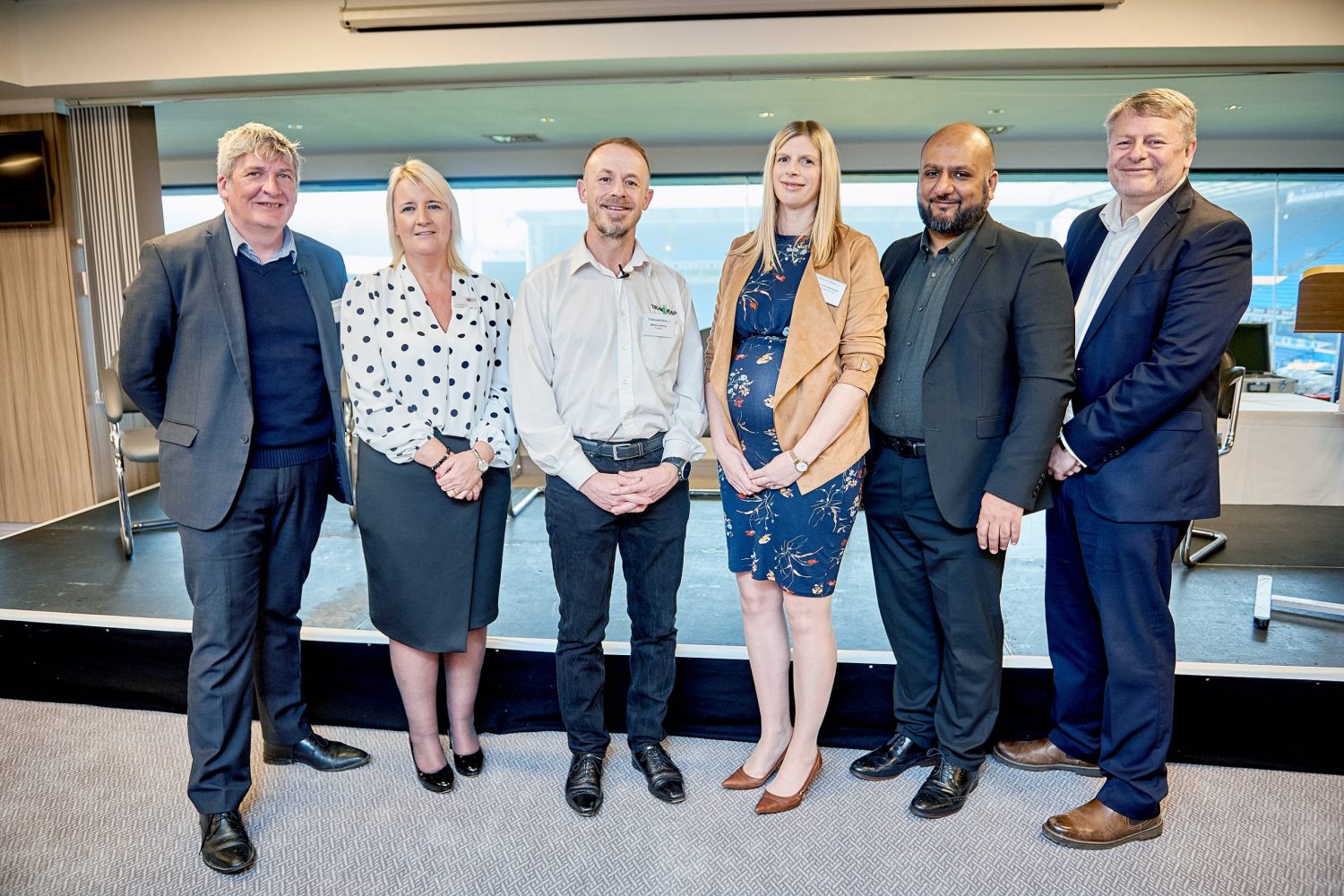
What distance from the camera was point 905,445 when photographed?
7.43 feet

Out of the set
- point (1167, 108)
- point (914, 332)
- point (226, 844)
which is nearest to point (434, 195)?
point (914, 332)

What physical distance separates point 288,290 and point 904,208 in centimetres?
685

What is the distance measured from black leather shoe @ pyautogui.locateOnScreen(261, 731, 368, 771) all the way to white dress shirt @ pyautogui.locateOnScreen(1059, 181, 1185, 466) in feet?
7.52

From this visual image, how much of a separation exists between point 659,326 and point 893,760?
147 centimetres

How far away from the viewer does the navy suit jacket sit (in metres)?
2.02

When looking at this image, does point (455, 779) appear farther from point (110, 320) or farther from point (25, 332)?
point (25, 332)

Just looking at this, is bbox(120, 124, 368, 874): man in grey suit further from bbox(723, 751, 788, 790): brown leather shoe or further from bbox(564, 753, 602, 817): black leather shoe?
bbox(723, 751, 788, 790): brown leather shoe

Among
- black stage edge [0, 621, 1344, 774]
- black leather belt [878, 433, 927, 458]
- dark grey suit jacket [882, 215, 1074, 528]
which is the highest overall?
dark grey suit jacket [882, 215, 1074, 528]

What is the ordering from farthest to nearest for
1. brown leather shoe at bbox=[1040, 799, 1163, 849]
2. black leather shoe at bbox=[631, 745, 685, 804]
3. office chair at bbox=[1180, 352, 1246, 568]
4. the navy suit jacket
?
office chair at bbox=[1180, 352, 1246, 568] < black leather shoe at bbox=[631, 745, 685, 804] < brown leather shoe at bbox=[1040, 799, 1163, 849] < the navy suit jacket

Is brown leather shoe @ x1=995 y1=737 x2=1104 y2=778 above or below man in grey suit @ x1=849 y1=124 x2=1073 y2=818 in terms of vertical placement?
below

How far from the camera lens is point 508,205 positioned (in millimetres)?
8273

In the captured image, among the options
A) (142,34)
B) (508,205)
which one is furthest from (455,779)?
(508,205)

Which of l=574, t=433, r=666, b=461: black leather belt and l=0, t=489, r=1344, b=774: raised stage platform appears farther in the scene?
l=0, t=489, r=1344, b=774: raised stage platform

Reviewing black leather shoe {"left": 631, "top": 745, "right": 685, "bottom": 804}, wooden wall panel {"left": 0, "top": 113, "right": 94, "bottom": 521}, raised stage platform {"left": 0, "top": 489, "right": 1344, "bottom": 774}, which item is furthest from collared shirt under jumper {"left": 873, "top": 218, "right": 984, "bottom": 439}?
wooden wall panel {"left": 0, "top": 113, "right": 94, "bottom": 521}
